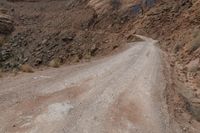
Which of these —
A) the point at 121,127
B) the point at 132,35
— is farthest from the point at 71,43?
the point at 121,127

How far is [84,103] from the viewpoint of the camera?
11.5 m

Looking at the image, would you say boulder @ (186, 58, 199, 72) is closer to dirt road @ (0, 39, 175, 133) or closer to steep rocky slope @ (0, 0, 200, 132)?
steep rocky slope @ (0, 0, 200, 132)

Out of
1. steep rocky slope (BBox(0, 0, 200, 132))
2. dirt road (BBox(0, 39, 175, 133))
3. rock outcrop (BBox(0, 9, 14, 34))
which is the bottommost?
steep rocky slope (BBox(0, 0, 200, 132))

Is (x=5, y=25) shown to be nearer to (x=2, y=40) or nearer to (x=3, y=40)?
(x=3, y=40)

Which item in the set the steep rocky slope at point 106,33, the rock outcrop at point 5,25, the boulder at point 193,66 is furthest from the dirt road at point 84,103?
the rock outcrop at point 5,25

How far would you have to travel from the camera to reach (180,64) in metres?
23.2

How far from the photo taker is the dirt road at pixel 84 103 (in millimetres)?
9633

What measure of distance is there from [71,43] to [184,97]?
17712mm

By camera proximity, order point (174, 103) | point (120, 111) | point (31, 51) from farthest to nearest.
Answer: point (31, 51) → point (174, 103) → point (120, 111)

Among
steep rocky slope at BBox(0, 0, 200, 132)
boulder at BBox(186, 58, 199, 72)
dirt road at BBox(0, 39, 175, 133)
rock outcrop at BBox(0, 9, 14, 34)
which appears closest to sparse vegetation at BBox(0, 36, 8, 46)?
steep rocky slope at BBox(0, 0, 200, 132)

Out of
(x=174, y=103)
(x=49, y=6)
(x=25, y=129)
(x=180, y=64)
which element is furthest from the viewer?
(x=49, y=6)

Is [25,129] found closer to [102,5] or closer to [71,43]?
[71,43]

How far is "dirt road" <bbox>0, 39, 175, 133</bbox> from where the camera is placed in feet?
31.6

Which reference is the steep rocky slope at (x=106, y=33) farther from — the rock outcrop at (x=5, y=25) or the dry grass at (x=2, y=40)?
the rock outcrop at (x=5, y=25)
